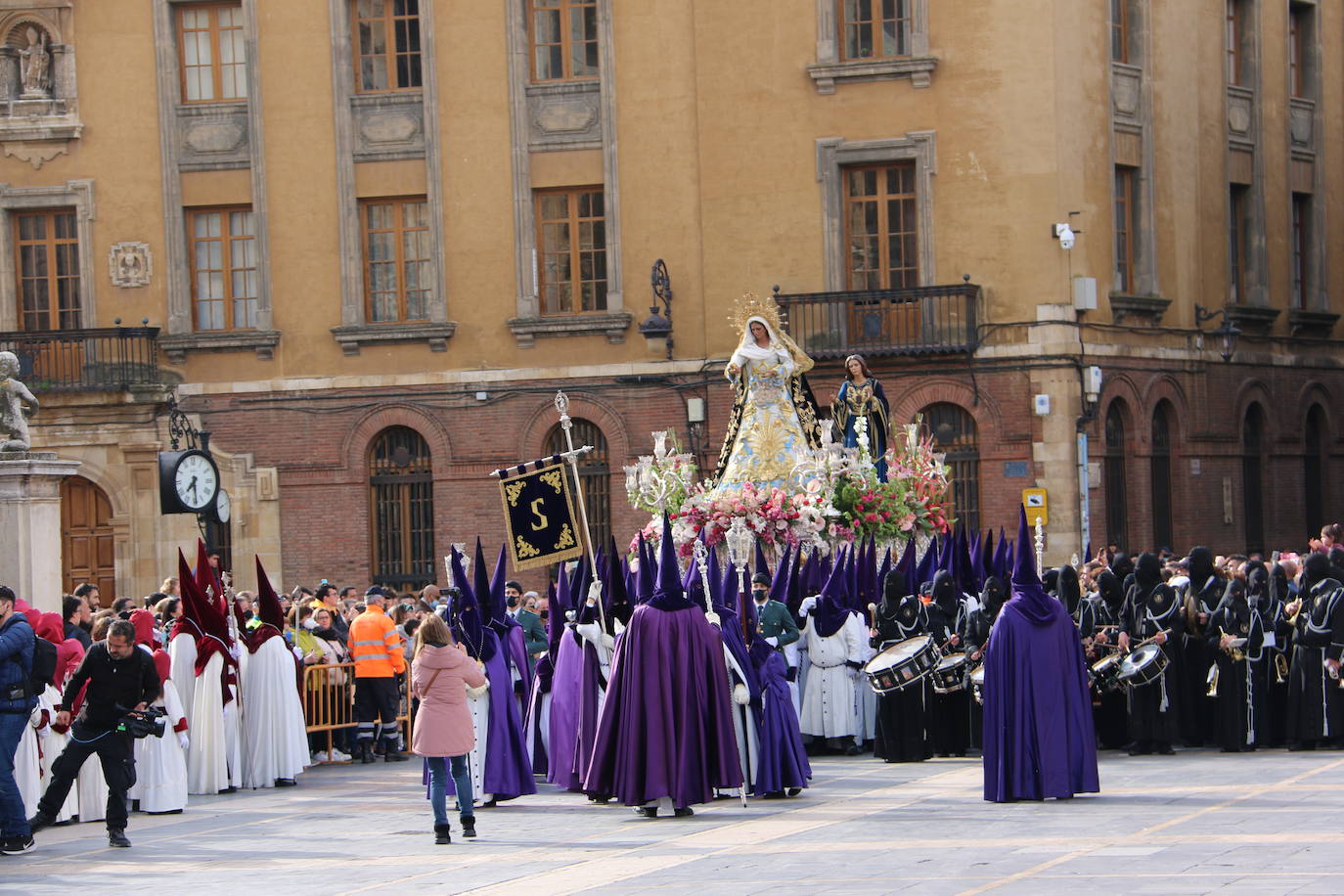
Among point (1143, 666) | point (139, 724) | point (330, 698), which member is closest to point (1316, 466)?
point (1143, 666)

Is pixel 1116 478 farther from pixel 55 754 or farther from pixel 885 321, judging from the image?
pixel 55 754

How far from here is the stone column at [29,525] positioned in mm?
18500

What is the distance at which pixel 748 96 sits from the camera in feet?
107

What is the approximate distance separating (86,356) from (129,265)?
1.57m

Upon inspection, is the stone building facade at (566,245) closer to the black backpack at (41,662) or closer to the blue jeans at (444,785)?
the blue jeans at (444,785)

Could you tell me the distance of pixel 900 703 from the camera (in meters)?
19.3

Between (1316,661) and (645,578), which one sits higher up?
(645,578)

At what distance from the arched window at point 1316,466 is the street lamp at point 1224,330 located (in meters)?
3.98

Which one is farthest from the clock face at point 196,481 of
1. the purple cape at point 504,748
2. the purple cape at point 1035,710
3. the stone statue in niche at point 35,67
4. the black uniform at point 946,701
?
the purple cape at point 1035,710

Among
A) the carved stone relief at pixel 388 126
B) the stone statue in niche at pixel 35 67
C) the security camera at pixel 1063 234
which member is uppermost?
the stone statue in niche at pixel 35 67

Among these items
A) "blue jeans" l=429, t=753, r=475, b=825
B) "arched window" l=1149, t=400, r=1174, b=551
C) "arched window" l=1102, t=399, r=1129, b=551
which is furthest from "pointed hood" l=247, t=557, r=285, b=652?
→ "arched window" l=1149, t=400, r=1174, b=551

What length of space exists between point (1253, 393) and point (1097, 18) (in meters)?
7.21

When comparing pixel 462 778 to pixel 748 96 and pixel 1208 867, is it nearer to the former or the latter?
pixel 1208 867

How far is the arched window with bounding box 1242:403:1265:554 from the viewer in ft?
119
